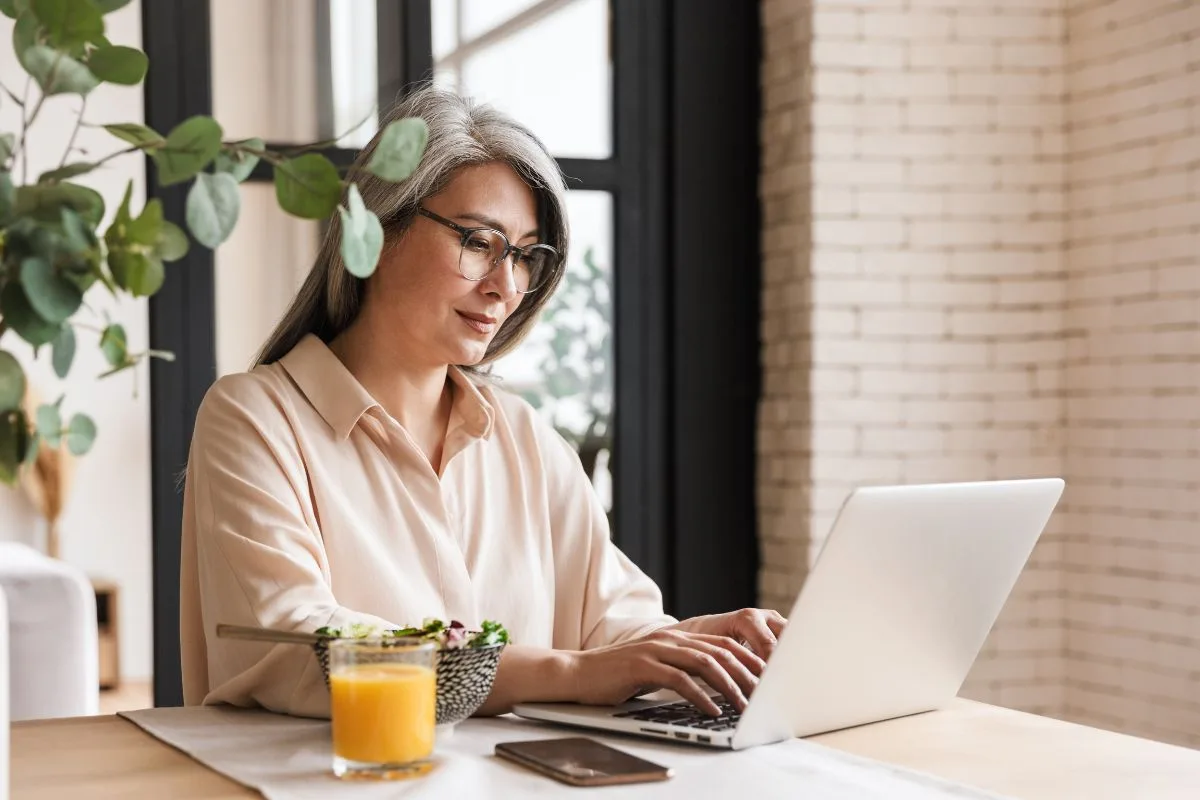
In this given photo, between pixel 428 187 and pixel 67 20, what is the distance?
1.26 metres

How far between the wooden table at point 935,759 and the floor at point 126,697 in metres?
4.71

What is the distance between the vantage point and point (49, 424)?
0.81 meters

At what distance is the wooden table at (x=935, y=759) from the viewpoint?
51.0 inches

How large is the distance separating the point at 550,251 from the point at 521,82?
167 cm

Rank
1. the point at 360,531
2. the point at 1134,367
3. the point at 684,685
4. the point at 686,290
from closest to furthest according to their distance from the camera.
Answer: the point at 684,685 → the point at 360,531 → the point at 1134,367 → the point at 686,290

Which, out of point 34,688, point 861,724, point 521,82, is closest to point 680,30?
point 521,82

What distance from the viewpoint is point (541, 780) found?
129 cm

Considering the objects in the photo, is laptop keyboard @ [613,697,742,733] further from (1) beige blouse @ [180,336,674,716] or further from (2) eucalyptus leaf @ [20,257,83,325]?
(2) eucalyptus leaf @ [20,257,83,325]

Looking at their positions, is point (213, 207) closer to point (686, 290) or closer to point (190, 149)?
point (190, 149)

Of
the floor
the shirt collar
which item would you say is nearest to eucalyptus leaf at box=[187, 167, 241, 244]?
the shirt collar

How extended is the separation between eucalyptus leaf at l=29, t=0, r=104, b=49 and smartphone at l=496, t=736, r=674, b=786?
73cm

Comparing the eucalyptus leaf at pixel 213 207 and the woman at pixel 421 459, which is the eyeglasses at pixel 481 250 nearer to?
the woman at pixel 421 459

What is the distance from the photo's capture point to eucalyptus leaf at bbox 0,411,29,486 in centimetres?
82

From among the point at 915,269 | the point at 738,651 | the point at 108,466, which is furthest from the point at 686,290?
the point at 108,466
